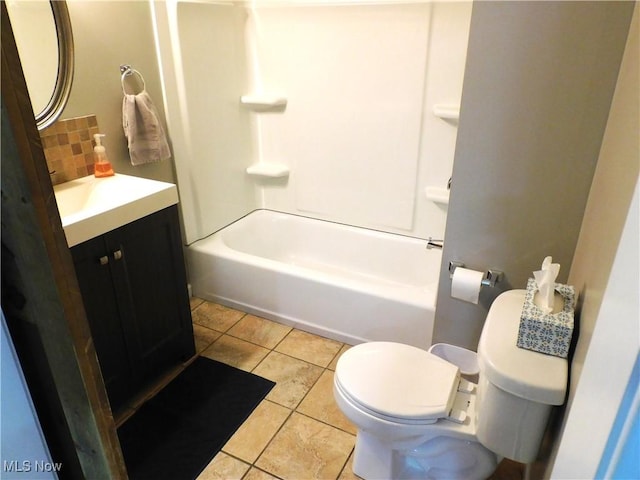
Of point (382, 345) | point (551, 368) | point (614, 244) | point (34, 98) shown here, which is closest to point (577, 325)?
point (551, 368)

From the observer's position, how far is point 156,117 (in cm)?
223

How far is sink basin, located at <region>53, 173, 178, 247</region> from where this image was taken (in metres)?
1.57

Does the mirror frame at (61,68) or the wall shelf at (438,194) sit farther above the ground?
the mirror frame at (61,68)

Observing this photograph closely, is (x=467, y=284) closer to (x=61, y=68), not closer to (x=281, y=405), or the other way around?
(x=281, y=405)

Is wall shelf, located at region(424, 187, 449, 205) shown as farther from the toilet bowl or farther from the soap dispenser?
the soap dispenser

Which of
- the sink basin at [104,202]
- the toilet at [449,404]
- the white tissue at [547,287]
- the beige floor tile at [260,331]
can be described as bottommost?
the beige floor tile at [260,331]

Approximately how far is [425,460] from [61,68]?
214cm

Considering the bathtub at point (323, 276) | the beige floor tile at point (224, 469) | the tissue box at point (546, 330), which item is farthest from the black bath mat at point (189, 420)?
the tissue box at point (546, 330)

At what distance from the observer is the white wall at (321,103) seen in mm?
2297

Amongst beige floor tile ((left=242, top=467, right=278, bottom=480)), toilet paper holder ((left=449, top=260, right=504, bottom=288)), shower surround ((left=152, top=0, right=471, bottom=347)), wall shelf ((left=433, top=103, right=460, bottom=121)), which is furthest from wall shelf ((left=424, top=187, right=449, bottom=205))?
beige floor tile ((left=242, top=467, right=278, bottom=480))

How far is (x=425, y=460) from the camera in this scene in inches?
60.4

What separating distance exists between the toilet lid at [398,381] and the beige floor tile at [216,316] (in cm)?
113

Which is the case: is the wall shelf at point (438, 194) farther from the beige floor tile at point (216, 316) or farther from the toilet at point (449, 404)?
the beige floor tile at point (216, 316)

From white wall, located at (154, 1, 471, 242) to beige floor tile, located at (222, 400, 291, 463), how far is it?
4.00ft
